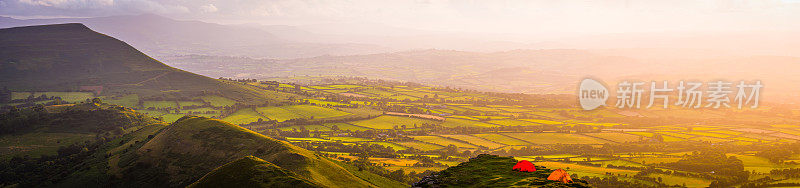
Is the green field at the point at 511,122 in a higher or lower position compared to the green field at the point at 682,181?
higher

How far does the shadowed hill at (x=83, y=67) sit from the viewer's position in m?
136

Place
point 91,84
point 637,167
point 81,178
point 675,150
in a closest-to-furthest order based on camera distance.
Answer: point 81,178 → point 637,167 → point 675,150 → point 91,84

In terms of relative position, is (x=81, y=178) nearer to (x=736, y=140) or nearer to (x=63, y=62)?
(x=736, y=140)

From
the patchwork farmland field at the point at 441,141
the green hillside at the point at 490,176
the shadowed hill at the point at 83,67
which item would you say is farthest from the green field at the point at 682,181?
the shadowed hill at the point at 83,67

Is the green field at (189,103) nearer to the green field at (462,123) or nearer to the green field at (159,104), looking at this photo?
the green field at (159,104)

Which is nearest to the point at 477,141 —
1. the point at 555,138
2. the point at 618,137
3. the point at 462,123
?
the point at 555,138

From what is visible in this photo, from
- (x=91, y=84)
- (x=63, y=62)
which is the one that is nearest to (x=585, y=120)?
(x=91, y=84)

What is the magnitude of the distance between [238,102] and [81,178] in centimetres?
8080

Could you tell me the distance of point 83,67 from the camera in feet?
489

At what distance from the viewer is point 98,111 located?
8631 cm

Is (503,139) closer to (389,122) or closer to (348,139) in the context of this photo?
(389,122)

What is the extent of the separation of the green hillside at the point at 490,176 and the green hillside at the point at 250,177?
967 centimetres

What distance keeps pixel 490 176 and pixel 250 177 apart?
1785 centimetres

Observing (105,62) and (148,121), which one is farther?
(105,62)
